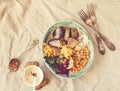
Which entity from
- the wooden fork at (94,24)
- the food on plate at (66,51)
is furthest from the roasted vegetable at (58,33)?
the wooden fork at (94,24)

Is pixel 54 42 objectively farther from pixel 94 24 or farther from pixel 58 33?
pixel 94 24

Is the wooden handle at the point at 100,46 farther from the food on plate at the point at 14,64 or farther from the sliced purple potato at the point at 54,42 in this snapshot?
the food on plate at the point at 14,64

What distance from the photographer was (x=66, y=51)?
752mm

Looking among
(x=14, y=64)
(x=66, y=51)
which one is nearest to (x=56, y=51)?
(x=66, y=51)

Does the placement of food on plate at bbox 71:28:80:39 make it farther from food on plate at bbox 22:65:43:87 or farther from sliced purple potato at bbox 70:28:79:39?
food on plate at bbox 22:65:43:87

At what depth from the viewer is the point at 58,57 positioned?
0.75 meters

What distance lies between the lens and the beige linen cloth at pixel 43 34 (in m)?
0.75

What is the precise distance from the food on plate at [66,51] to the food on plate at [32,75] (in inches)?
1.6

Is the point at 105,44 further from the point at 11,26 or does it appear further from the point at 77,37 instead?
the point at 11,26

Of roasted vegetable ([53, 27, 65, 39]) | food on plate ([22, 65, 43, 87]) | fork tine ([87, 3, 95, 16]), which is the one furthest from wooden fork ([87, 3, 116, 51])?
food on plate ([22, 65, 43, 87])

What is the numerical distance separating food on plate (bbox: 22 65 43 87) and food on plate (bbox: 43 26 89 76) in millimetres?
40

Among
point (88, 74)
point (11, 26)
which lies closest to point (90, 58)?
point (88, 74)

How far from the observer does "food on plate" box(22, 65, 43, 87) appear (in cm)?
73

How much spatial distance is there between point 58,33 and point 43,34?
55mm
